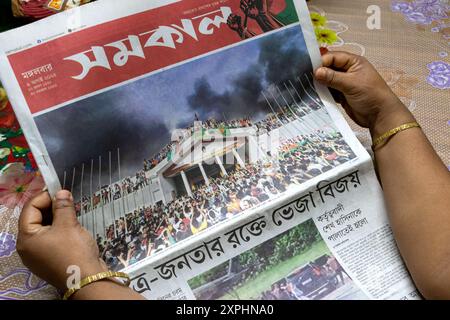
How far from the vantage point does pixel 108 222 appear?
0.45 meters

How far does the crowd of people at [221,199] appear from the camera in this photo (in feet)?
1.47

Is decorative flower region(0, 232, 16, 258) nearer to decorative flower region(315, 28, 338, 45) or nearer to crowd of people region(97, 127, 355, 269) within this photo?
crowd of people region(97, 127, 355, 269)

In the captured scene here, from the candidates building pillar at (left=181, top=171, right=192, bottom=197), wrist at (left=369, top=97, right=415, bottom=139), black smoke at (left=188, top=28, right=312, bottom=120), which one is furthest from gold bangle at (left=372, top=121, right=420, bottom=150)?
building pillar at (left=181, top=171, right=192, bottom=197)

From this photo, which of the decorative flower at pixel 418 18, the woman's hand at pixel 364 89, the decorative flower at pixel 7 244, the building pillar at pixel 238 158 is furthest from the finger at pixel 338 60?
the decorative flower at pixel 7 244

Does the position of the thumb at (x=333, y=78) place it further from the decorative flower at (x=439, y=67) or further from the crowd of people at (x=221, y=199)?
the decorative flower at (x=439, y=67)

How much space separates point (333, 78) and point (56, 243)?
35cm

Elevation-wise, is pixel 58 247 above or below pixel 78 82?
below

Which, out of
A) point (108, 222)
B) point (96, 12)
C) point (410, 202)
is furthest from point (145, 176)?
point (410, 202)

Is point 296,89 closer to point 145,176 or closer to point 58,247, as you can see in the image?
point 145,176

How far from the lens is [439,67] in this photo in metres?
0.67

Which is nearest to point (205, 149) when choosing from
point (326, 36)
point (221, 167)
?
point (221, 167)

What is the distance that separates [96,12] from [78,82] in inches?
2.8

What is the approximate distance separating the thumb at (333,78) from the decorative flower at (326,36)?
211mm
